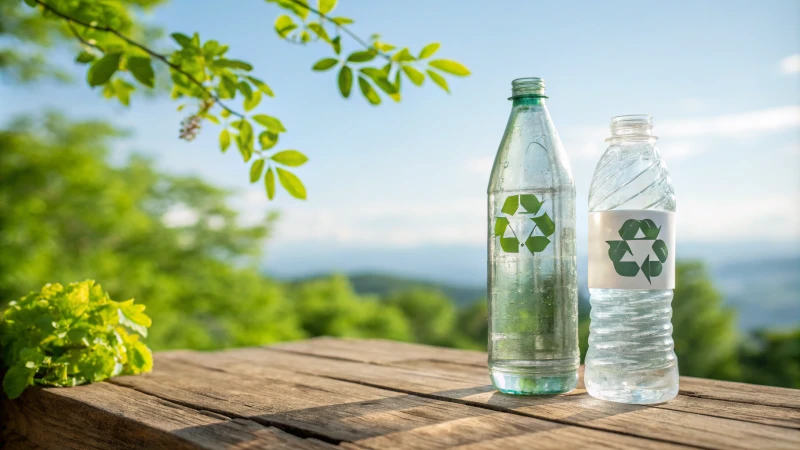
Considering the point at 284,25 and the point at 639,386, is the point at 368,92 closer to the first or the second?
the point at 284,25

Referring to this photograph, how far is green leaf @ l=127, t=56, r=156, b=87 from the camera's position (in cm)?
148

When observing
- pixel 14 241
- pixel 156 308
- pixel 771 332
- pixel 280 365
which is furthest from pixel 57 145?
pixel 771 332

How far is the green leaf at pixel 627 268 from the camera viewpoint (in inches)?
50.0

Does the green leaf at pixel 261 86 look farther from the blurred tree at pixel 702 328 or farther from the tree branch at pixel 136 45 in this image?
the blurred tree at pixel 702 328

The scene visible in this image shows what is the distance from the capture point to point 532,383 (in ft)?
4.57

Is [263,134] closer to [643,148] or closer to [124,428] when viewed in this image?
[124,428]

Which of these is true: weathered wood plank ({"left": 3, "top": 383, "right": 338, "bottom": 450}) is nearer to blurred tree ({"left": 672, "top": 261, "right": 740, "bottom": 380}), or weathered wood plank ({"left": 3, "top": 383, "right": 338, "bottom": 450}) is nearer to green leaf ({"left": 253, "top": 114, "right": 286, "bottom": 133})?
green leaf ({"left": 253, "top": 114, "right": 286, "bottom": 133})

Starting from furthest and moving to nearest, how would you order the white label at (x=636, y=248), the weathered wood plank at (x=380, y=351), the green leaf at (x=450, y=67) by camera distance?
the weathered wood plank at (x=380, y=351) < the green leaf at (x=450, y=67) < the white label at (x=636, y=248)

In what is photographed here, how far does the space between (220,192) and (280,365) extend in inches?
489

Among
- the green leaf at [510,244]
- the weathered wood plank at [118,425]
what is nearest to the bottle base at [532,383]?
the green leaf at [510,244]

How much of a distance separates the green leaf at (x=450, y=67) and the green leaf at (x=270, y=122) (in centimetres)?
40

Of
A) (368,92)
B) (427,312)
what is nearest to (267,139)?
(368,92)

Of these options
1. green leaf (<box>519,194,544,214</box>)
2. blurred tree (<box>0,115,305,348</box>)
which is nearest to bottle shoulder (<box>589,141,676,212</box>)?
green leaf (<box>519,194,544,214</box>)

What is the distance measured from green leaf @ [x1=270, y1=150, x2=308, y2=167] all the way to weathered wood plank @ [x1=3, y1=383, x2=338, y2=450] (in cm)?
58
